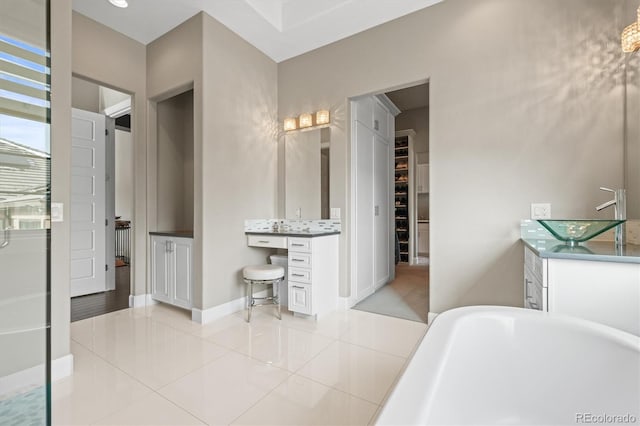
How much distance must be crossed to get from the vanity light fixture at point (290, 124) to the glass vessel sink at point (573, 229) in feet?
A: 8.99

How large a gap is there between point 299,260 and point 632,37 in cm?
296

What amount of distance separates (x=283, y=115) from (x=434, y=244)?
245 cm

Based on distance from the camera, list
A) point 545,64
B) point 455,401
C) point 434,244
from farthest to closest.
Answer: point 434,244 → point 545,64 → point 455,401

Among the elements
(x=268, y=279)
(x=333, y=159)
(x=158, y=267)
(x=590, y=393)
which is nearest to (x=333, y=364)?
(x=268, y=279)

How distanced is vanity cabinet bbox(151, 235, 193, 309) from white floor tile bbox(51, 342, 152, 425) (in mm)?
1021

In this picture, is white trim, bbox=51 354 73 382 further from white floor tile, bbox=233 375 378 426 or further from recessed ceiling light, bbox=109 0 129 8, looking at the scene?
recessed ceiling light, bbox=109 0 129 8

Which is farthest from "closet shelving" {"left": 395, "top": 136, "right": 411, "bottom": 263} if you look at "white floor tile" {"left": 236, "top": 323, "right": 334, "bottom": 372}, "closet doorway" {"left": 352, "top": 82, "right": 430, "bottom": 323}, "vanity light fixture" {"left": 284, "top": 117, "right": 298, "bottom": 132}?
"white floor tile" {"left": 236, "top": 323, "right": 334, "bottom": 372}

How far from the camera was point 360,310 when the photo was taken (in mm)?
3273

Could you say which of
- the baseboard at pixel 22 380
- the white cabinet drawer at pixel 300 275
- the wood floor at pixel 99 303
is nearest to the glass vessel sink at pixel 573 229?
the white cabinet drawer at pixel 300 275

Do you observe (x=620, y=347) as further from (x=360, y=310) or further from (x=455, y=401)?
(x=360, y=310)

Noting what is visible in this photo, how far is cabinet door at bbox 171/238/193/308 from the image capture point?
120 inches

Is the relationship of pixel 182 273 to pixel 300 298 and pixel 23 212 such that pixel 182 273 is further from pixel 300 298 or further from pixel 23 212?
pixel 23 212

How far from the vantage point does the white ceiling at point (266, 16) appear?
2814mm

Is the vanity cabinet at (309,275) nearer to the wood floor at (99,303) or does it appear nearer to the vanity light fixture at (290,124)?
the vanity light fixture at (290,124)
